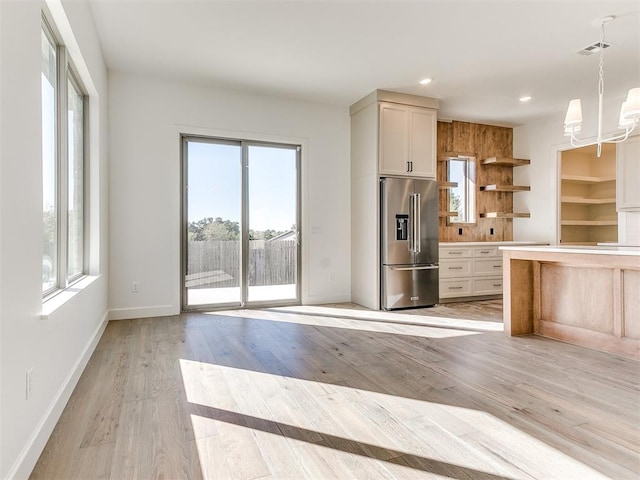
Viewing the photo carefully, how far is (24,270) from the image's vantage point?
5.20ft

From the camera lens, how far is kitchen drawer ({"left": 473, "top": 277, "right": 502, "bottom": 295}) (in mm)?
5594

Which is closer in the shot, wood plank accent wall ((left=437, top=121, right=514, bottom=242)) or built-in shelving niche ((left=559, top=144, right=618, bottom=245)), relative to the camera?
wood plank accent wall ((left=437, top=121, right=514, bottom=242))

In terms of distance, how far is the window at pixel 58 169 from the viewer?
225 cm

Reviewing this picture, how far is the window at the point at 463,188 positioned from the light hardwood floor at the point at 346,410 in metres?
3.01

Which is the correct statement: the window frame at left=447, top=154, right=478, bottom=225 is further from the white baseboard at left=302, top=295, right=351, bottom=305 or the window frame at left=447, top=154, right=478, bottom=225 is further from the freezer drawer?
the white baseboard at left=302, top=295, right=351, bottom=305

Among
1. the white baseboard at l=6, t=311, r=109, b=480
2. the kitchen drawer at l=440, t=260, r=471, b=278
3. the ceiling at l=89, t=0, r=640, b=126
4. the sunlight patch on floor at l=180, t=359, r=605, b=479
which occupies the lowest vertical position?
the sunlight patch on floor at l=180, t=359, r=605, b=479

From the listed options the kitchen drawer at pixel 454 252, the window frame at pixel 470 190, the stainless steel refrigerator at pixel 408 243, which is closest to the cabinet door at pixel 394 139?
the stainless steel refrigerator at pixel 408 243

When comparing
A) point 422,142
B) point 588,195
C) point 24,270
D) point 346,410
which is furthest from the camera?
point 588,195

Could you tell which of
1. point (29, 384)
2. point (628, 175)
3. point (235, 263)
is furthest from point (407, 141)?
point (29, 384)

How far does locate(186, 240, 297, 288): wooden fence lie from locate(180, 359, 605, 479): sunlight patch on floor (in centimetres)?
247

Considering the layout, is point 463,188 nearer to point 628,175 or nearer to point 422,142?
point 422,142

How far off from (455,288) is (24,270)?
16.7 feet

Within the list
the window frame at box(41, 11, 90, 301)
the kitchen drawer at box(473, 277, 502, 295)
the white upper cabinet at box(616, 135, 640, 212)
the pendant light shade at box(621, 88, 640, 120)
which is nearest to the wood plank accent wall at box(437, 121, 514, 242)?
the kitchen drawer at box(473, 277, 502, 295)

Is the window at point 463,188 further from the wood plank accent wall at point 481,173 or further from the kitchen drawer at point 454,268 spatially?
the kitchen drawer at point 454,268
